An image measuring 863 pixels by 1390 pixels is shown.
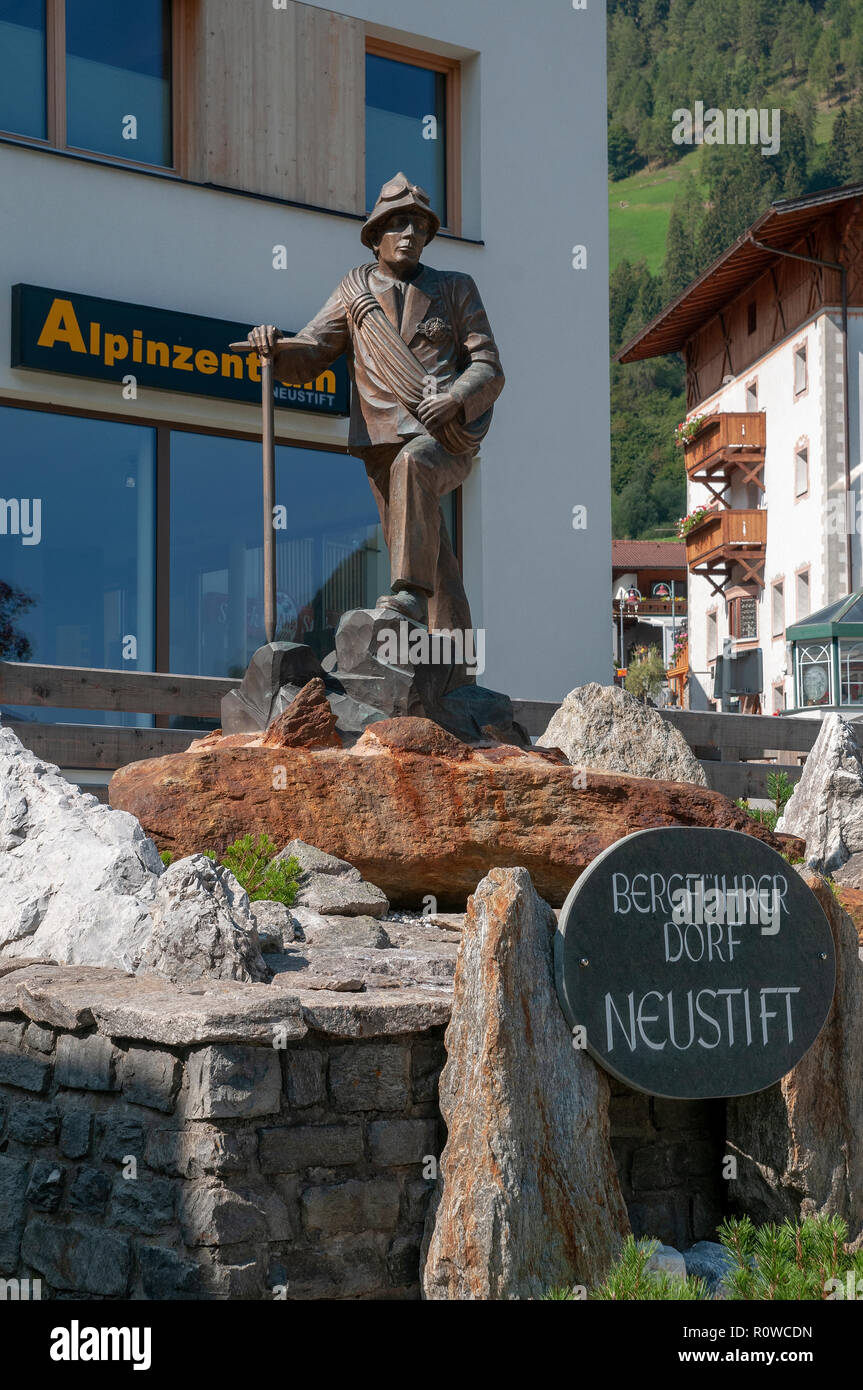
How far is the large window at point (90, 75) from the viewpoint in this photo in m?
11.2

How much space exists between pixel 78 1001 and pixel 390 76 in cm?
1062

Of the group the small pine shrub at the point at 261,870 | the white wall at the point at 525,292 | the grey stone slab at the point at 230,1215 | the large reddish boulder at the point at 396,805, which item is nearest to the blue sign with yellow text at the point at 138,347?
the white wall at the point at 525,292

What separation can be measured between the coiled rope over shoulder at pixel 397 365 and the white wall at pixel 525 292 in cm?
512

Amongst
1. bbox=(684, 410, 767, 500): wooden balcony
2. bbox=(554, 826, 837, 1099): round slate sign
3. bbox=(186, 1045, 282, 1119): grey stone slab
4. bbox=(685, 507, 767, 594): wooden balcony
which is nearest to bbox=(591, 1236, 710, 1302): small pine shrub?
bbox=(554, 826, 837, 1099): round slate sign

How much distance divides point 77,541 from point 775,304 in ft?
84.3

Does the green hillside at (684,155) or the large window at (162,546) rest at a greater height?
the green hillside at (684,155)

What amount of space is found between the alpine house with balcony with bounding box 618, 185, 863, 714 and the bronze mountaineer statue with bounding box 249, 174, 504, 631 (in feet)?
78.2

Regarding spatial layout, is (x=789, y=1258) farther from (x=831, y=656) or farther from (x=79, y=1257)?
(x=831, y=656)

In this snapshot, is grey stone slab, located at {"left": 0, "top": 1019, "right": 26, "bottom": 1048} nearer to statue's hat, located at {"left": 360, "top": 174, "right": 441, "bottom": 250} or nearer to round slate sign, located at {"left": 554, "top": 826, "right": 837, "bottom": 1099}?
round slate sign, located at {"left": 554, "top": 826, "right": 837, "bottom": 1099}

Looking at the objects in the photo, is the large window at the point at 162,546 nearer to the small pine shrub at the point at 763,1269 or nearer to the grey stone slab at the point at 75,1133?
the grey stone slab at the point at 75,1133

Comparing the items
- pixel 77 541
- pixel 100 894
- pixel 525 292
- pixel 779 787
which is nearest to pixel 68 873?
pixel 100 894

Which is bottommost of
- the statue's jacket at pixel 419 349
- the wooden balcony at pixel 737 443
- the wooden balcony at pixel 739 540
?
the statue's jacket at pixel 419 349

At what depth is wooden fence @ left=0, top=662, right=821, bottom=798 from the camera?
7.63 meters

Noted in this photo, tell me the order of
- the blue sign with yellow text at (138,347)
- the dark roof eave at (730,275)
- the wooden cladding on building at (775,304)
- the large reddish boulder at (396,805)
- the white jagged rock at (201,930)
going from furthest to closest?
1. the wooden cladding on building at (775,304)
2. the dark roof eave at (730,275)
3. the blue sign with yellow text at (138,347)
4. the large reddish boulder at (396,805)
5. the white jagged rock at (201,930)
